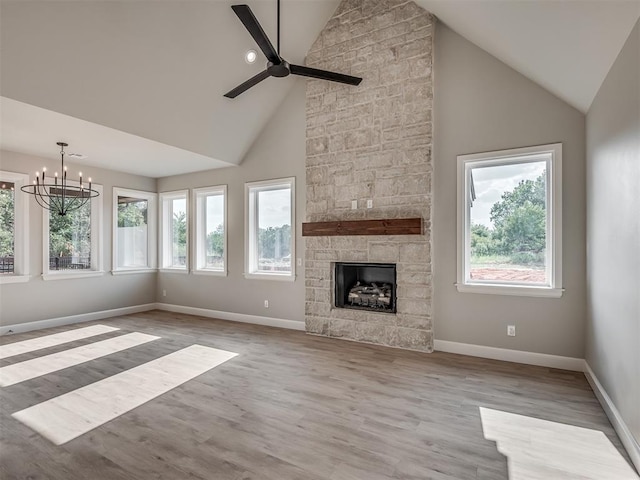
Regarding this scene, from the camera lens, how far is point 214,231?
6566 mm

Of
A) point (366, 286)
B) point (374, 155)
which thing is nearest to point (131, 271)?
point (366, 286)

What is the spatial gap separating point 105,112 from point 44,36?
95 centimetres

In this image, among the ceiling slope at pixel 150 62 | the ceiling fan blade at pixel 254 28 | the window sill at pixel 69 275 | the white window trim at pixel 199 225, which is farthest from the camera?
the white window trim at pixel 199 225

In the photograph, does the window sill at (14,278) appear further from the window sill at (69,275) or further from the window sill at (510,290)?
the window sill at (510,290)

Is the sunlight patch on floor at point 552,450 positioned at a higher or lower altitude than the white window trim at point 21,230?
lower

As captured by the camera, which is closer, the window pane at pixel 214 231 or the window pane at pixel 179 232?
the window pane at pixel 214 231

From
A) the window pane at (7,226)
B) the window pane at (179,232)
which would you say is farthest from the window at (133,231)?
the window pane at (7,226)

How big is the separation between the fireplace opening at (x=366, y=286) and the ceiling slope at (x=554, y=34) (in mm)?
2573

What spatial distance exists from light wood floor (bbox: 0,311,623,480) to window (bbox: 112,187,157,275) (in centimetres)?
276

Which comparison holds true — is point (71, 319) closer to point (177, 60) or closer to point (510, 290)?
point (177, 60)

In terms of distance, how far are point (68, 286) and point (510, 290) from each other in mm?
6558

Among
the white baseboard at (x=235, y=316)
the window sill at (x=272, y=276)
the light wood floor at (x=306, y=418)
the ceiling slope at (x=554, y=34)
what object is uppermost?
the ceiling slope at (x=554, y=34)

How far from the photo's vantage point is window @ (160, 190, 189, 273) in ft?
22.9

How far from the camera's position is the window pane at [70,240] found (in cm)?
574
